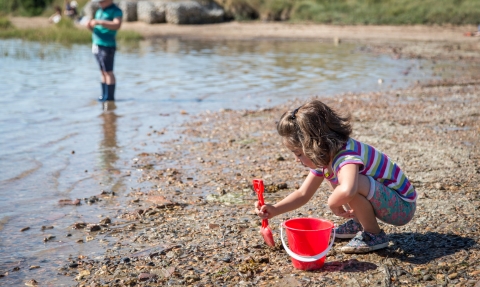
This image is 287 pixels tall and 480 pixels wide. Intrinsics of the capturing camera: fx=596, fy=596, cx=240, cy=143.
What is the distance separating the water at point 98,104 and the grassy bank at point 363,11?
5.82 m

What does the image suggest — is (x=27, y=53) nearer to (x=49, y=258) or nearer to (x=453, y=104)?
(x=453, y=104)

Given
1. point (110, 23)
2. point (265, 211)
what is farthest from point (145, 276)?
point (110, 23)

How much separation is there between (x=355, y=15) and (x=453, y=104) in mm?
17513

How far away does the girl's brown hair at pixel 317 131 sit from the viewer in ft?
11.0

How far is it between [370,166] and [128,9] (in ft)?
80.8

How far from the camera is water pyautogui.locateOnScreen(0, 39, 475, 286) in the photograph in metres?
4.53

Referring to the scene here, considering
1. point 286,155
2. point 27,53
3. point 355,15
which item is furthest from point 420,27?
point 286,155

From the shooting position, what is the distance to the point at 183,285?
128 inches

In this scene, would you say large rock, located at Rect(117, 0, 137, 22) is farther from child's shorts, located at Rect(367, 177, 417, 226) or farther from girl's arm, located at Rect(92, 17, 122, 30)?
child's shorts, located at Rect(367, 177, 417, 226)

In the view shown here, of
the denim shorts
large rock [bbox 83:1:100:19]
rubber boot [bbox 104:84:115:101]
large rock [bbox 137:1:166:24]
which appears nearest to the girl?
the denim shorts

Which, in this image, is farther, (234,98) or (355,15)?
(355,15)

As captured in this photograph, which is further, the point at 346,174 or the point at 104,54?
the point at 104,54

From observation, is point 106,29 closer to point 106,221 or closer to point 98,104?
point 98,104

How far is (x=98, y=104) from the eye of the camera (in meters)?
9.47
